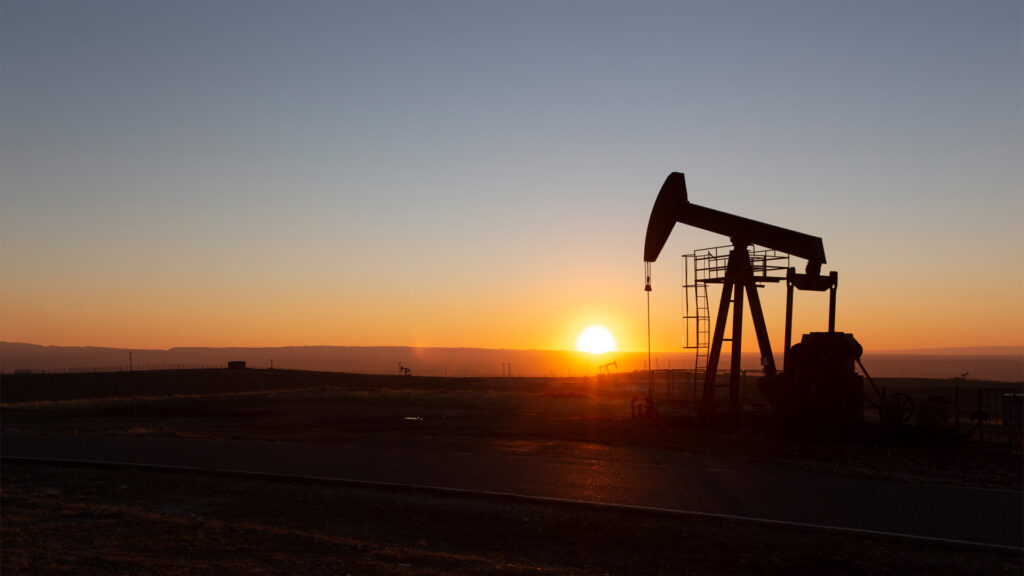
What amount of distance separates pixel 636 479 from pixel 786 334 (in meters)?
11.8

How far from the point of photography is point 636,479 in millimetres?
13891

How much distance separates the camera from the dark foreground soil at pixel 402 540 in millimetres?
8297

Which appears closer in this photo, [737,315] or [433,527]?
[433,527]

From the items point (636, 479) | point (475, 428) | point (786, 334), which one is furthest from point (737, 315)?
point (636, 479)

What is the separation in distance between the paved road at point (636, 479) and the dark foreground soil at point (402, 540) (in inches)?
35.3

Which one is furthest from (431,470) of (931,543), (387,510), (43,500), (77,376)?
(77,376)

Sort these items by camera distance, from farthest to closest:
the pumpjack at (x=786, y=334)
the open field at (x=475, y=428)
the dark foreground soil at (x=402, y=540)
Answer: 1. the pumpjack at (x=786, y=334)
2. the open field at (x=475, y=428)
3. the dark foreground soil at (x=402, y=540)

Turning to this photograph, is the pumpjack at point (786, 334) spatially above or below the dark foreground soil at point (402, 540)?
above

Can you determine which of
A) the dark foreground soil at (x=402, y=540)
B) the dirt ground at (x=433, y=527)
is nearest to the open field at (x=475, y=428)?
the dirt ground at (x=433, y=527)

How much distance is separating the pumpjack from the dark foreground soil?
12760 mm

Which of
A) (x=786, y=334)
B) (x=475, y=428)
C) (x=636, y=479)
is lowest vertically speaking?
(x=475, y=428)

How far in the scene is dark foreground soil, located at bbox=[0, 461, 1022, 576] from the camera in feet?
27.2

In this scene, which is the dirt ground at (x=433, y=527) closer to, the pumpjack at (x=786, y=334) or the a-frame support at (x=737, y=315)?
the pumpjack at (x=786, y=334)

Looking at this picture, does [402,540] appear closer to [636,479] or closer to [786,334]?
[636,479]
